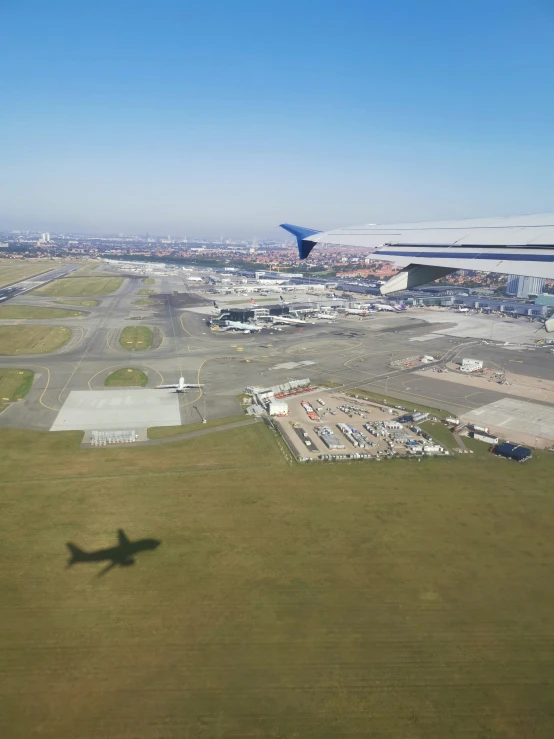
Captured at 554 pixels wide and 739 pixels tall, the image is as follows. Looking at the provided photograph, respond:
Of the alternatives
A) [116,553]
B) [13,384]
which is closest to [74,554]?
[116,553]

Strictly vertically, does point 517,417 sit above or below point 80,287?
below

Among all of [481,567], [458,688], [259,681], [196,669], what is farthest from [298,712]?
[481,567]

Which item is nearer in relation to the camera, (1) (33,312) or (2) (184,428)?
(2) (184,428)

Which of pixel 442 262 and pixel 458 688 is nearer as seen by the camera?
pixel 442 262

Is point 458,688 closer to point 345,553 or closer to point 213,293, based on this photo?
point 345,553

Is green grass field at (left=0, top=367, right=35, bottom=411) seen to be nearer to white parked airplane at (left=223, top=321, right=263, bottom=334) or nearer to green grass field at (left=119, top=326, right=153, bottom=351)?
green grass field at (left=119, top=326, right=153, bottom=351)

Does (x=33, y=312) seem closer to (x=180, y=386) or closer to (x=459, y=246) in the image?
(x=180, y=386)

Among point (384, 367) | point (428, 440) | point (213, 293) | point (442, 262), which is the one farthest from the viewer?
point (213, 293)
